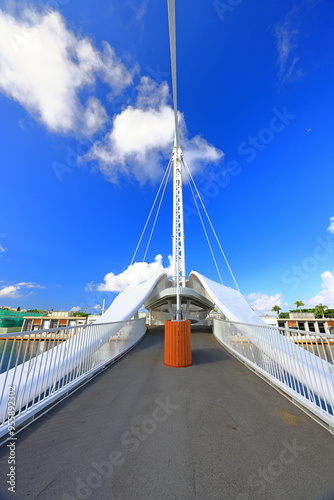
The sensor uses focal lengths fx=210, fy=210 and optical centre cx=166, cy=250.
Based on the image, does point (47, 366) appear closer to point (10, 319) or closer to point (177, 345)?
point (177, 345)

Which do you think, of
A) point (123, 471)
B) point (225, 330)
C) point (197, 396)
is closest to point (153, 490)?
point (123, 471)

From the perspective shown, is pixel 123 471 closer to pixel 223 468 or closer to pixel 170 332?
pixel 223 468

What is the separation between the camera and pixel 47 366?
380 cm

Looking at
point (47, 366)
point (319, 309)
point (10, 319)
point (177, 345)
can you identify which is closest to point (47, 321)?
point (10, 319)

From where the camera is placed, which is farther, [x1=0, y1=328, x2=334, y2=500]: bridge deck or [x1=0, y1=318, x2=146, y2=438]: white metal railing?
[x1=0, y1=318, x2=146, y2=438]: white metal railing

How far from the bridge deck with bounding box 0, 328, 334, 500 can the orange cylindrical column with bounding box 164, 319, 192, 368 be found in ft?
5.90

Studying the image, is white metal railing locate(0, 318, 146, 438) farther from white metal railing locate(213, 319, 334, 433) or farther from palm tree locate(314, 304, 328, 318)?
palm tree locate(314, 304, 328, 318)

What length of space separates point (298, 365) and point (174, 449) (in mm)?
2632

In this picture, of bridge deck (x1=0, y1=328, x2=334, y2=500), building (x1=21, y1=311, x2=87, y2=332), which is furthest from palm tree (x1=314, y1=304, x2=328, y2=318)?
bridge deck (x1=0, y1=328, x2=334, y2=500)

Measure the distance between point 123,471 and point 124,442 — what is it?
473 millimetres

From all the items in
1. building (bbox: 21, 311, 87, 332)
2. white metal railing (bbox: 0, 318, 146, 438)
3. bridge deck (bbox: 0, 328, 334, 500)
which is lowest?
bridge deck (bbox: 0, 328, 334, 500)

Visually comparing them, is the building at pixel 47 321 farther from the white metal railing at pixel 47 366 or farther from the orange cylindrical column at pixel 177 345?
the orange cylindrical column at pixel 177 345

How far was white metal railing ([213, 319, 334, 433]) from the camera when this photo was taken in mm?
2967

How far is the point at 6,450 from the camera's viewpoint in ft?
7.77
